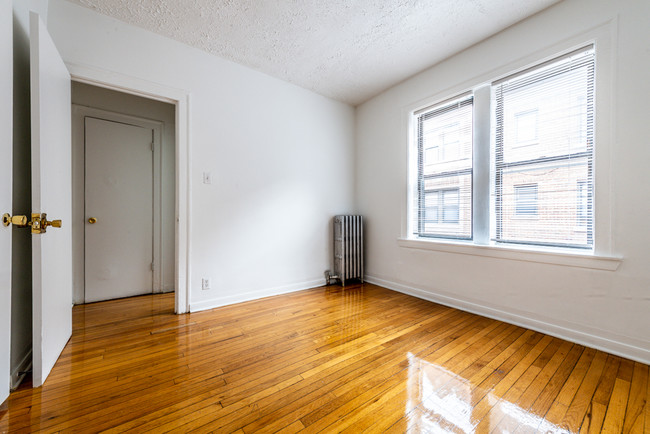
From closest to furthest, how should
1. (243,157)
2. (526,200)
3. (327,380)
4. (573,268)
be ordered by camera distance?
(327,380) → (573,268) → (526,200) → (243,157)

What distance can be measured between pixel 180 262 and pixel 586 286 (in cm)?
350

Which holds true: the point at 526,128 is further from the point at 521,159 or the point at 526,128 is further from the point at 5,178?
the point at 5,178

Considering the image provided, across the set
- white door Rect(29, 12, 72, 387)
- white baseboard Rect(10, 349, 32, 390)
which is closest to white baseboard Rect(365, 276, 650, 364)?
white door Rect(29, 12, 72, 387)

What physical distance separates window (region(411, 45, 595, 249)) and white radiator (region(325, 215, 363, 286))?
1.07 metres

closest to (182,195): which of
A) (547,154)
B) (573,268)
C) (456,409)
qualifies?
(456,409)

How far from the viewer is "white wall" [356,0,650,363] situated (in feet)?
5.91

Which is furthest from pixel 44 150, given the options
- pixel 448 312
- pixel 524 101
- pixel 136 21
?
pixel 524 101

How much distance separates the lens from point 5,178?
51.6 inches

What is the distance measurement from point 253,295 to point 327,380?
1754 mm

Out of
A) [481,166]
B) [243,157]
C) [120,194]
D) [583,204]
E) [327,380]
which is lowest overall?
[327,380]

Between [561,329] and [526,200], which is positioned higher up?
[526,200]

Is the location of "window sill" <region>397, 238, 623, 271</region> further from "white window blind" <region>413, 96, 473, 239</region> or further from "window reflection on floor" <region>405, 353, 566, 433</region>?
"window reflection on floor" <region>405, 353, 566, 433</region>

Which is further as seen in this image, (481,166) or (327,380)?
(481,166)

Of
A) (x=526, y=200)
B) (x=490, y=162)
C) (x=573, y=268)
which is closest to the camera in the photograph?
(x=573, y=268)
